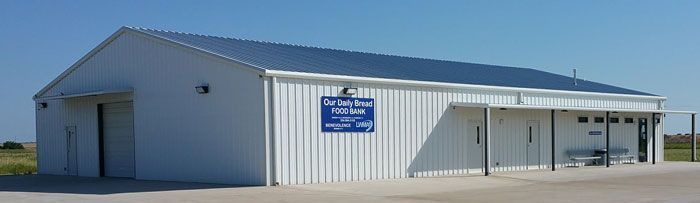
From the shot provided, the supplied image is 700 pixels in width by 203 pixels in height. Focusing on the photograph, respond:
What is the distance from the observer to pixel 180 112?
20.5 meters

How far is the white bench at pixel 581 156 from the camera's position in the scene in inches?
1106

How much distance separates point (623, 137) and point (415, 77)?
482 inches

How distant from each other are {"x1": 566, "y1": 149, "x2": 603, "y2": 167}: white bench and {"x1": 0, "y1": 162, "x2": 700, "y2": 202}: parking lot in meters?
5.18

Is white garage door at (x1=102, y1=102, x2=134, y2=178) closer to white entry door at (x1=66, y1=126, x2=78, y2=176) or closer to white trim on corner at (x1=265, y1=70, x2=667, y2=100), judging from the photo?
white entry door at (x1=66, y1=126, x2=78, y2=176)

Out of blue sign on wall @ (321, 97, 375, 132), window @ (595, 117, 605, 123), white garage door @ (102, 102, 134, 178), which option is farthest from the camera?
window @ (595, 117, 605, 123)

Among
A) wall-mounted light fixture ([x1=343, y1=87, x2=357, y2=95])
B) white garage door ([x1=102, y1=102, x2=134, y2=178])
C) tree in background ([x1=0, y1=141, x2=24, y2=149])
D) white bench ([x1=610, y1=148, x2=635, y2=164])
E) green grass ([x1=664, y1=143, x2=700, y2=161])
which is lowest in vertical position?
tree in background ([x1=0, y1=141, x2=24, y2=149])

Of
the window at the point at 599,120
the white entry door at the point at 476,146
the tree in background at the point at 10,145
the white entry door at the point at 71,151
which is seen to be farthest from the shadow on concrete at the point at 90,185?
the tree in background at the point at 10,145

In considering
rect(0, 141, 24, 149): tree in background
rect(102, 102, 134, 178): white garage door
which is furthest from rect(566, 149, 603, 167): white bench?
rect(0, 141, 24, 149): tree in background

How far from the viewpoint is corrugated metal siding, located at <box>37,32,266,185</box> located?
1859cm

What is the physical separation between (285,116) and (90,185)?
565 centimetres

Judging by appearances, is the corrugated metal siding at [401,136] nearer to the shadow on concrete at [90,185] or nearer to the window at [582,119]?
the window at [582,119]

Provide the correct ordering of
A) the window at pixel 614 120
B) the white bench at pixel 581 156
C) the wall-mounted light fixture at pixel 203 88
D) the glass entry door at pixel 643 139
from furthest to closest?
the glass entry door at pixel 643 139, the window at pixel 614 120, the white bench at pixel 581 156, the wall-mounted light fixture at pixel 203 88

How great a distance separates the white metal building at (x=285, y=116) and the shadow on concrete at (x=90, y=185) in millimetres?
713

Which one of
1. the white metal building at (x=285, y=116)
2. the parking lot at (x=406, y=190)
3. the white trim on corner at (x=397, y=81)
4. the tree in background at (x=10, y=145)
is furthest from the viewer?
the tree in background at (x=10, y=145)
